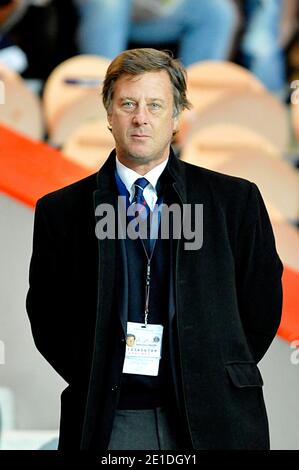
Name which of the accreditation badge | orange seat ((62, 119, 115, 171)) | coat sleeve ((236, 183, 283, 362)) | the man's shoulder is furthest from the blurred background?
the accreditation badge

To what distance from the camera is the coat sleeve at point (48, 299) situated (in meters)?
1.93

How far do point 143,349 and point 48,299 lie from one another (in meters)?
0.26

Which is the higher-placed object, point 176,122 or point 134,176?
point 176,122

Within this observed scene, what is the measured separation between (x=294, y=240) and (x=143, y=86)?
1.59 metres

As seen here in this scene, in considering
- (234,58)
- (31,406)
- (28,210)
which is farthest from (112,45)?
(31,406)

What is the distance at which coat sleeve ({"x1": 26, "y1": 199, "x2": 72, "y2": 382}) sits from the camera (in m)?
1.93

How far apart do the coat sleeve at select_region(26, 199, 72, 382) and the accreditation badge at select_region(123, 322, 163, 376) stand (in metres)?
0.17

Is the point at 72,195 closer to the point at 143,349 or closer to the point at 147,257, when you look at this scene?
the point at 147,257

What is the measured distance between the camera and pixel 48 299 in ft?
6.46

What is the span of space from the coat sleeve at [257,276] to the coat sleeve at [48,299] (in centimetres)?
33

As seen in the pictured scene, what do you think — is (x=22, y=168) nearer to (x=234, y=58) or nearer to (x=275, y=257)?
(x=275, y=257)

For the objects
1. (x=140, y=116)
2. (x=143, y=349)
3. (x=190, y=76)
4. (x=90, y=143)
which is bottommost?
(x=143, y=349)

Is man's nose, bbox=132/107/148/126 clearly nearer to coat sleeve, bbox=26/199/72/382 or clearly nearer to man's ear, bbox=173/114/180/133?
man's ear, bbox=173/114/180/133

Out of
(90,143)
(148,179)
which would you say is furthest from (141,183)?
(90,143)
